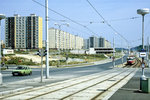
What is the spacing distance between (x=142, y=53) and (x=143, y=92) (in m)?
3.22

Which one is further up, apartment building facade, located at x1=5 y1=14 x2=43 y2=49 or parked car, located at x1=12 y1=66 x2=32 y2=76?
apartment building facade, located at x1=5 y1=14 x2=43 y2=49

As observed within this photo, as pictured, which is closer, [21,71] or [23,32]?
[21,71]

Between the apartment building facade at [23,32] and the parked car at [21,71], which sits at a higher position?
the apartment building facade at [23,32]

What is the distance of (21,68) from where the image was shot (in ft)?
111

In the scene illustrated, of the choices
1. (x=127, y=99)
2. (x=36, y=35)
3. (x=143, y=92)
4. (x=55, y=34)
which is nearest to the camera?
(x=127, y=99)

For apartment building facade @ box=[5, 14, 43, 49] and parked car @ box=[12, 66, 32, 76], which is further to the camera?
apartment building facade @ box=[5, 14, 43, 49]

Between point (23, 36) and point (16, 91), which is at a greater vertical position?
point (23, 36)

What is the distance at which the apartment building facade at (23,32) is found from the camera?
145125 mm

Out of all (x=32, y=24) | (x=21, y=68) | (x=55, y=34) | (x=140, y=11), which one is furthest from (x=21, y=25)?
(x=140, y=11)

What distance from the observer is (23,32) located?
146m

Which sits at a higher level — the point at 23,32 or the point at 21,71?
the point at 23,32

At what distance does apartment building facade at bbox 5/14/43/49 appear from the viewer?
476 ft

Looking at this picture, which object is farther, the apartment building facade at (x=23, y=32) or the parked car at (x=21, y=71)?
the apartment building facade at (x=23, y=32)

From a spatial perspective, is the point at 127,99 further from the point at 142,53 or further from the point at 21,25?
the point at 21,25
